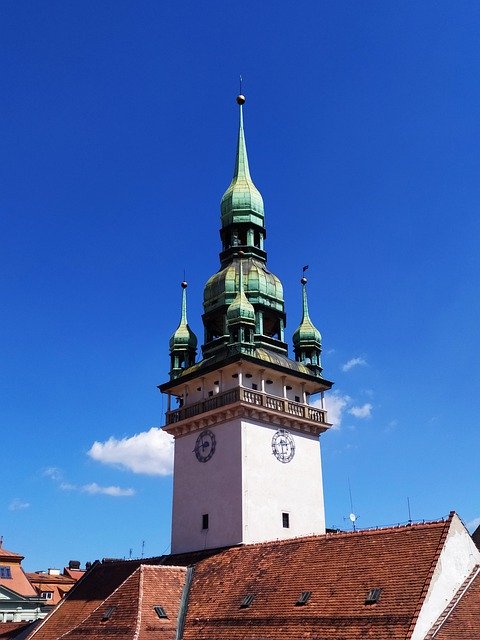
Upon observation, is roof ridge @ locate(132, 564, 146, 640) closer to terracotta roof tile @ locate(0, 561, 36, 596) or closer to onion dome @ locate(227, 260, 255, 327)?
onion dome @ locate(227, 260, 255, 327)

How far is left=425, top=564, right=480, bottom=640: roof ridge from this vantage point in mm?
21422

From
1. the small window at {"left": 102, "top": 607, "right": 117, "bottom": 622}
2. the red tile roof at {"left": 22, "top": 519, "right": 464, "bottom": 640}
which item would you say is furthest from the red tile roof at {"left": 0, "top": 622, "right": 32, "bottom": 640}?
the small window at {"left": 102, "top": 607, "right": 117, "bottom": 622}

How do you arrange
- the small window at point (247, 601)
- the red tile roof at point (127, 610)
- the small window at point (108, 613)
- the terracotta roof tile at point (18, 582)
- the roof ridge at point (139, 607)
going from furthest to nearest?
the terracotta roof tile at point (18, 582) → the small window at point (108, 613) → the red tile roof at point (127, 610) → the small window at point (247, 601) → the roof ridge at point (139, 607)

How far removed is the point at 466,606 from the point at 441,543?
187 cm

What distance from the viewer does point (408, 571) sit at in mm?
23250

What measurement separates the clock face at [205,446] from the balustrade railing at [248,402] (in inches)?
42.3

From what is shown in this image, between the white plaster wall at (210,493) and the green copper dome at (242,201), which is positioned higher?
the green copper dome at (242,201)

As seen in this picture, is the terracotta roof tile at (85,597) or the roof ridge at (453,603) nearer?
the roof ridge at (453,603)

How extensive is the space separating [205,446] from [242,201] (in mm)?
13856

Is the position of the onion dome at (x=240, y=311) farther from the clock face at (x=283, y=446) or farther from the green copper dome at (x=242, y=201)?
the green copper dome at (x=242, y=201)

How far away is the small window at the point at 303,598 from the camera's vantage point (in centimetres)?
2495

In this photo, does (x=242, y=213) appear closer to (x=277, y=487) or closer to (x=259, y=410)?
(x=259, y=410)

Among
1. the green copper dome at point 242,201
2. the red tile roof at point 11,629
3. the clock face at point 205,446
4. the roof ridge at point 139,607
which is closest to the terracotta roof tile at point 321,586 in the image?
the roof ridge at point 139,607

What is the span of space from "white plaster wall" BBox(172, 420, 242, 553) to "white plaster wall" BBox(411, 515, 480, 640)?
11.1 m
